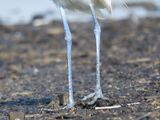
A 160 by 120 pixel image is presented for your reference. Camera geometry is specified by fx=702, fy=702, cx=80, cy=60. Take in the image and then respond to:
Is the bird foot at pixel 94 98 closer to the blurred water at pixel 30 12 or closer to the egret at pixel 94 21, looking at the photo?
the egret at pixel 94 21

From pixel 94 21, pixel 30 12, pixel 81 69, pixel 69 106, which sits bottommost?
pixel 69 106

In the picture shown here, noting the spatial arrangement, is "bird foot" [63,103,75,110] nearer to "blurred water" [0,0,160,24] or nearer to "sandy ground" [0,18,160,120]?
"sandy ground" [0,18,160,120]

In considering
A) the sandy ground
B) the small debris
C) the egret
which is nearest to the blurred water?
the sandy ground

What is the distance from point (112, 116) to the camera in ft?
22.0

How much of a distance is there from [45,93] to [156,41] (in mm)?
4816

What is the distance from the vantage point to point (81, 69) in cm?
1104

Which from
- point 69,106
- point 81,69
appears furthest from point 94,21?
point 81,69

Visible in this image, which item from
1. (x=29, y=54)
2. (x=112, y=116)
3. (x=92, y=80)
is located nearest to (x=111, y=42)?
(x=29, y=54)

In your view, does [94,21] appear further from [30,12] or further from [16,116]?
[30,12]

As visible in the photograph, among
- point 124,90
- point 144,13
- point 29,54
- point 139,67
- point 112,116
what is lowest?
point 112,116

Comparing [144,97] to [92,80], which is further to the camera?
[92,80]

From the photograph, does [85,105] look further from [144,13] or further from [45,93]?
[144,13]

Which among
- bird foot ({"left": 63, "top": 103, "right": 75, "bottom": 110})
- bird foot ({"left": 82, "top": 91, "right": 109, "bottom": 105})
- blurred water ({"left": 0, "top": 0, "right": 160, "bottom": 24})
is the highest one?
blurred water ({"left": 0, "top": 0, "right": 160, "bottom": 24})

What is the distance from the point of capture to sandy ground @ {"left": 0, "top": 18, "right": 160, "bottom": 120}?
7.19m
